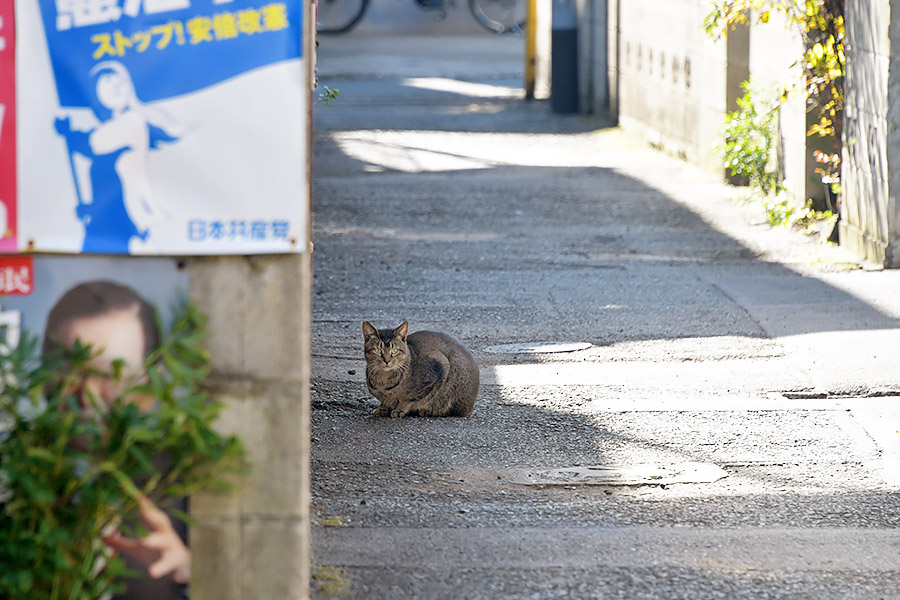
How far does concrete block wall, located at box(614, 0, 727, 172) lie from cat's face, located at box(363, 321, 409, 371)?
7.63m

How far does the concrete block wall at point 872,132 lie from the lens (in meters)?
9.32

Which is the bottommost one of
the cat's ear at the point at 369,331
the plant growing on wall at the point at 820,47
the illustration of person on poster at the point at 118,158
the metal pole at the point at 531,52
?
the cat's ear at the point at 369,331

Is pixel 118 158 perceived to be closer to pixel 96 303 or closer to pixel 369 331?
pixel 96 303

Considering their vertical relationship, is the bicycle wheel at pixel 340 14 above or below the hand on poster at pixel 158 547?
above

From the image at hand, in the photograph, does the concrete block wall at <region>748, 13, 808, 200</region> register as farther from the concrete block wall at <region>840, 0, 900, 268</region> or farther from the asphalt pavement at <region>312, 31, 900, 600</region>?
the concrete block wall at <region>840, 0, 900, 268</region>

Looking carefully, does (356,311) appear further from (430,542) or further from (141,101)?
(141,101)

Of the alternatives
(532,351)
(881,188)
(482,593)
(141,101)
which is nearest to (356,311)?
(532,351)

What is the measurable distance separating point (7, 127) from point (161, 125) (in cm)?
38

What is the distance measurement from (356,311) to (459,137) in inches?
388

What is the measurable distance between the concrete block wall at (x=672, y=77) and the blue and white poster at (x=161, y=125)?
10.3 meters

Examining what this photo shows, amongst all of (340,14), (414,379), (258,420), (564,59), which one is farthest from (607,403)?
(340,14)

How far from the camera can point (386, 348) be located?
6.35 meters

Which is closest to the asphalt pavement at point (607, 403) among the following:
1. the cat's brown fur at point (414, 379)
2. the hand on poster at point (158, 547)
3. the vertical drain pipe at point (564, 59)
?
the cat's brown fur at point (414, 379)

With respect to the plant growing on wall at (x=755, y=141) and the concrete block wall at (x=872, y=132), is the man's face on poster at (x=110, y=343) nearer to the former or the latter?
the concrete block wall at (x=872, y=132)
